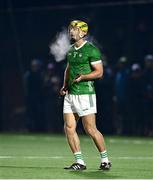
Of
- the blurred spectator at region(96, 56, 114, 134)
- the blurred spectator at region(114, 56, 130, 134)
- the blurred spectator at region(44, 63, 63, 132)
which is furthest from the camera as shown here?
the blurred spectator at region(44, 63, 63, 132)

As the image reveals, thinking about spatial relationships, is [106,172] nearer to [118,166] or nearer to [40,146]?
[118,166]

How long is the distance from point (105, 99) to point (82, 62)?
38.0 ft

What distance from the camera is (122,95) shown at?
25.4 metres

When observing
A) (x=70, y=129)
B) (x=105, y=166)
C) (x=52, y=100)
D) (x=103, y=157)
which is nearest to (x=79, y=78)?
(x=70, y=129)

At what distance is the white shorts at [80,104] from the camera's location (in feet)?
45.5

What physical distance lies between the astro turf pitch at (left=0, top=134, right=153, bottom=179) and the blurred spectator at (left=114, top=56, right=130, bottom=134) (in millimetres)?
761

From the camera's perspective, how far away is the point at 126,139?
23.9 meters

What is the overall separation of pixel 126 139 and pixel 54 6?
4.74 meters

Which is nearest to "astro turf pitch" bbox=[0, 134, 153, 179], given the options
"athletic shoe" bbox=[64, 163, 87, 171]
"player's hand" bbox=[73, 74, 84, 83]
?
"athletic shoe" bbox=[64, 163, 87, 171]

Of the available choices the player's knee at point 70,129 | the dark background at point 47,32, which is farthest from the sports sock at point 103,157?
the dark background at point 47,32

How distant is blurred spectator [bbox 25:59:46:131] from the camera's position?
87.7 ft

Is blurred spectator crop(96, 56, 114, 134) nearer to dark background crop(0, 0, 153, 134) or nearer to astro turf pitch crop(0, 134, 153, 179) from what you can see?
dark background crop(0, 0, 153, 134)

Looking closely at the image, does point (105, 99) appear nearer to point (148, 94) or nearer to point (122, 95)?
point (122, 95)

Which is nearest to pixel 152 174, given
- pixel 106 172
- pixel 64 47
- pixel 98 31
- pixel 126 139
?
pixel 106 172
